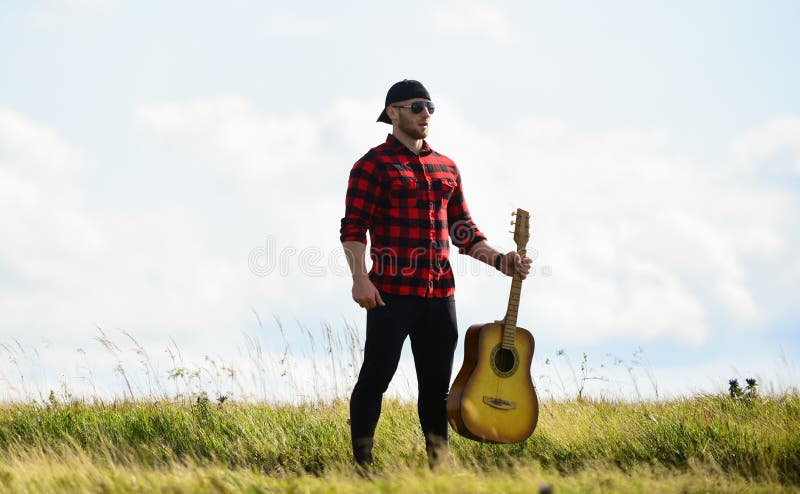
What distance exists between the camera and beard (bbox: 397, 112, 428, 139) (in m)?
5.66

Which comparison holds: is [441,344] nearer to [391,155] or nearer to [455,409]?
[455,409]

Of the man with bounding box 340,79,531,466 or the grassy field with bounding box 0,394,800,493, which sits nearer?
the grassy field with bounding box 0,394,800,493

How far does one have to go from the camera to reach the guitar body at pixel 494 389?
5.55m

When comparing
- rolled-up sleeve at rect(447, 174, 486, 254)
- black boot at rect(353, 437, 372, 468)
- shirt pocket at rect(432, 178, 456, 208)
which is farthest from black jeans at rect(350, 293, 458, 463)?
shirt pocket at rect(432, 178, 456, 208)

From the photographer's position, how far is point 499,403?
5.67 m

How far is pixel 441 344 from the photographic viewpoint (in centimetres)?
559

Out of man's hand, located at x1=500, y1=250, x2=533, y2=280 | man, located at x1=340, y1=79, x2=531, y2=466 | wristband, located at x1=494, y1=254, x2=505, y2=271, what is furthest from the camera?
wristband, located at x1=494, y1=254, x2=505, y2=271

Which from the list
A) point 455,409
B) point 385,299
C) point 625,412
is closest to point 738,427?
point 625,412

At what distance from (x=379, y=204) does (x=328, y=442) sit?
2.48 metres

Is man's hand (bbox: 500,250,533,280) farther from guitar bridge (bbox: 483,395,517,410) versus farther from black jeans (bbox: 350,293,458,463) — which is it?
guitar bridge (bbox: 483,395,517,410)

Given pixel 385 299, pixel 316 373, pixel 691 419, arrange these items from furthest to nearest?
pixel 316 373 < pixel 691 419 < pixel 385 299

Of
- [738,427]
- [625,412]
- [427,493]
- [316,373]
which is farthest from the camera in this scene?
[316,373]

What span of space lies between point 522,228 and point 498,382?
1125 millimetres

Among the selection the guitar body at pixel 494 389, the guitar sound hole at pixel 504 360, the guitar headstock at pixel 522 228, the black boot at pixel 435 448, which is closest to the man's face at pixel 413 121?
the guitar headstock at pixel 522 228
